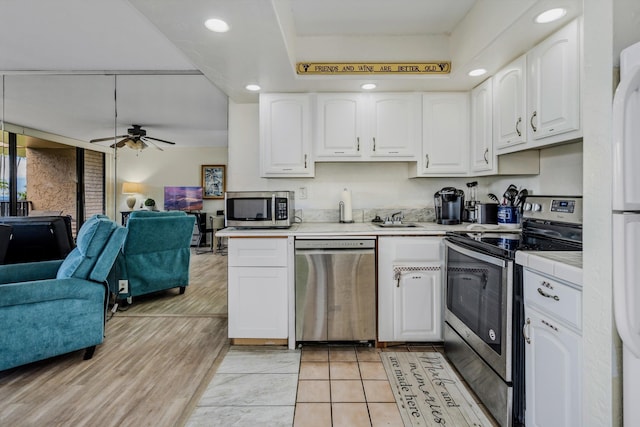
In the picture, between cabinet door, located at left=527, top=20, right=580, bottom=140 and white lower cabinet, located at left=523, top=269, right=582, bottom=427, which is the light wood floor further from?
cabinet door, located at left=527, top=20, right=580, bottom=140

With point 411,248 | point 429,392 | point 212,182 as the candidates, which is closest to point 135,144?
point 212,182

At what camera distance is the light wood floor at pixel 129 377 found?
1.74 metres

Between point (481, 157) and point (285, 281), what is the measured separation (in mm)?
1756

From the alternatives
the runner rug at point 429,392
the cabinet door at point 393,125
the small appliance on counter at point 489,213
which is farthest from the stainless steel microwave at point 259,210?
the small appliance on counter at point 489,213

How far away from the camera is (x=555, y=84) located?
1.85 m

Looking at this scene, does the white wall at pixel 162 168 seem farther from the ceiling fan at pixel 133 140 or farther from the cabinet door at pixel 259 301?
the cabinet door at pixel 259 301

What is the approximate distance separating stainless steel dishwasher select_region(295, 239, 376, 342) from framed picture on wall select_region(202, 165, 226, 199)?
280cm

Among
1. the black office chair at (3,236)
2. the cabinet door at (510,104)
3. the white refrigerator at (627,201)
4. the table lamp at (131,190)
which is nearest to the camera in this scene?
the white refrigerator at (627,201)

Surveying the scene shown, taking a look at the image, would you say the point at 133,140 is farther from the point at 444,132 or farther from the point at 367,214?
the point at 444,132

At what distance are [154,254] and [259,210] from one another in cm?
172

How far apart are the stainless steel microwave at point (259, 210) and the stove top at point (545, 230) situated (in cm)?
123

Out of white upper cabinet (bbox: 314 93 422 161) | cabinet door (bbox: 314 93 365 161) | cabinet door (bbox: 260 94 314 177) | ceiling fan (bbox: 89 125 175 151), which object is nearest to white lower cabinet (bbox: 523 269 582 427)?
white upper cabinet (bbox: 314 93 422 161)

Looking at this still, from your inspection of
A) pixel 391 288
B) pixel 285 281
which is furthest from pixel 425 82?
pixel 285 281

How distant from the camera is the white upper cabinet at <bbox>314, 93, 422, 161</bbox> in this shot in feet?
9.20
